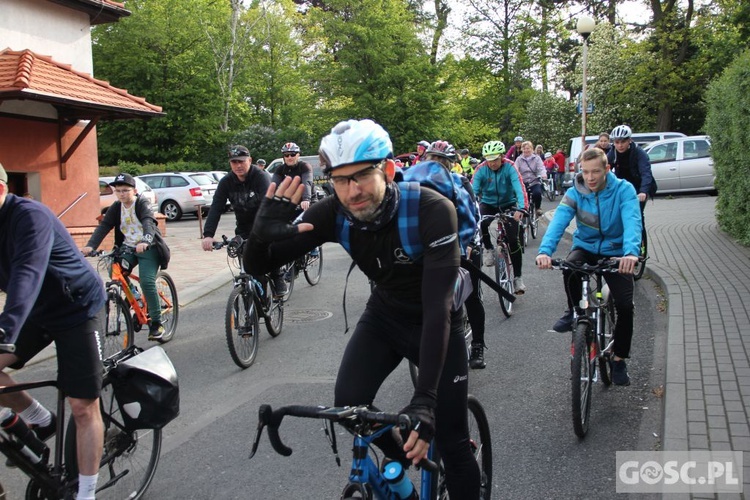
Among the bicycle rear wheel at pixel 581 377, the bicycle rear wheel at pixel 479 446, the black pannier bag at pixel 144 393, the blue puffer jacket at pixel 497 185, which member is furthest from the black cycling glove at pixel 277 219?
the blue puffer jacket at pixel 497 185

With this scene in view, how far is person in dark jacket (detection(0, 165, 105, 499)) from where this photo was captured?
10.8ft

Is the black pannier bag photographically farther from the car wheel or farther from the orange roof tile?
the car wheel

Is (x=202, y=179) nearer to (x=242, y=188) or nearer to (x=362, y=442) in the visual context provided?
(x=242, y=188)

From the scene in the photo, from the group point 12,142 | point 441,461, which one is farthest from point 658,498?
point 12,142

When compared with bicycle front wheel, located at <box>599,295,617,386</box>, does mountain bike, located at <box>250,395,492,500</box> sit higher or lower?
higher

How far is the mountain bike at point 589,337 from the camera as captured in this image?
464 centimetres

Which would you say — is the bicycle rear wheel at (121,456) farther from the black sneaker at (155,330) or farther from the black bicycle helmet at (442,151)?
the black sneaker at (155,330)

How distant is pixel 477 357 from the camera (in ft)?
20.8

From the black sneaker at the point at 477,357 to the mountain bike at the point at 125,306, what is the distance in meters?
3.03

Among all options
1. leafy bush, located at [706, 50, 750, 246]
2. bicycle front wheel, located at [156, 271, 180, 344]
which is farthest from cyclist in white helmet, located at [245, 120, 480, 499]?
leafy bush, located at [706, 50, 750, 246]

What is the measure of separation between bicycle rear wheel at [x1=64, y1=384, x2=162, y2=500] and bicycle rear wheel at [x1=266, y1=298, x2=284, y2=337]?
3.47m

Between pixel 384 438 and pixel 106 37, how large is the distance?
3941 centimetres

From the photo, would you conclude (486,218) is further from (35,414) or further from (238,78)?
(238,78)

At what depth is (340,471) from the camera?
434cm
